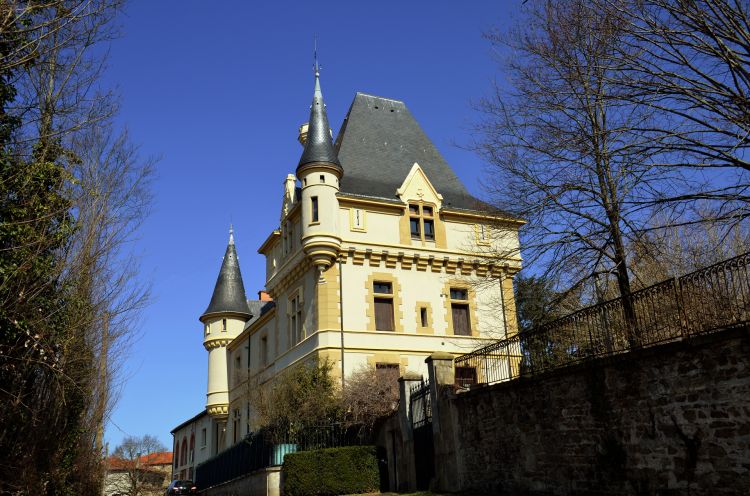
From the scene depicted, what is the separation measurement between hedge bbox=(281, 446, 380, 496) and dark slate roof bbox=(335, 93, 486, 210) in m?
12.4

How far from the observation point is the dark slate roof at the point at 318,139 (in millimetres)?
28750

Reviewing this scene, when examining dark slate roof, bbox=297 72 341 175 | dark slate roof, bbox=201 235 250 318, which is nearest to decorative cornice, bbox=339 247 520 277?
dark slate roof, bbox=297 72 341 175

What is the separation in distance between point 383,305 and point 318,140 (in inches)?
306

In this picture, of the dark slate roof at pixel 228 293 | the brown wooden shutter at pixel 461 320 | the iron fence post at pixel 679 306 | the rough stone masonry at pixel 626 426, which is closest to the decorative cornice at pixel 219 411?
the dark slate roof at pixel 228 293

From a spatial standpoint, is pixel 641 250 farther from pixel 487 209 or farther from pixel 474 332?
pixel 474 332

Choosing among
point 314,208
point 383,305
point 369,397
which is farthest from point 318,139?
point 369,397

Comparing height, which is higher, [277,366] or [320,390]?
[277,366]

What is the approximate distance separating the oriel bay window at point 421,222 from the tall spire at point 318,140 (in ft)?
12.5

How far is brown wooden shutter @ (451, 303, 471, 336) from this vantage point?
94.5 feet

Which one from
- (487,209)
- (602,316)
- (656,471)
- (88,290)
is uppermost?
(487,209)

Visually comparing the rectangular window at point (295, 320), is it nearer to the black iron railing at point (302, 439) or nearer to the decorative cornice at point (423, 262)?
the decorative cornice at point (423, 262)

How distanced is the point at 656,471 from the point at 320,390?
46.7ft

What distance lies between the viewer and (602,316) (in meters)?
11.9

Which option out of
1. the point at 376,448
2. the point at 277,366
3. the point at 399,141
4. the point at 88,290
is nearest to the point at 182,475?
the point at 277,366
